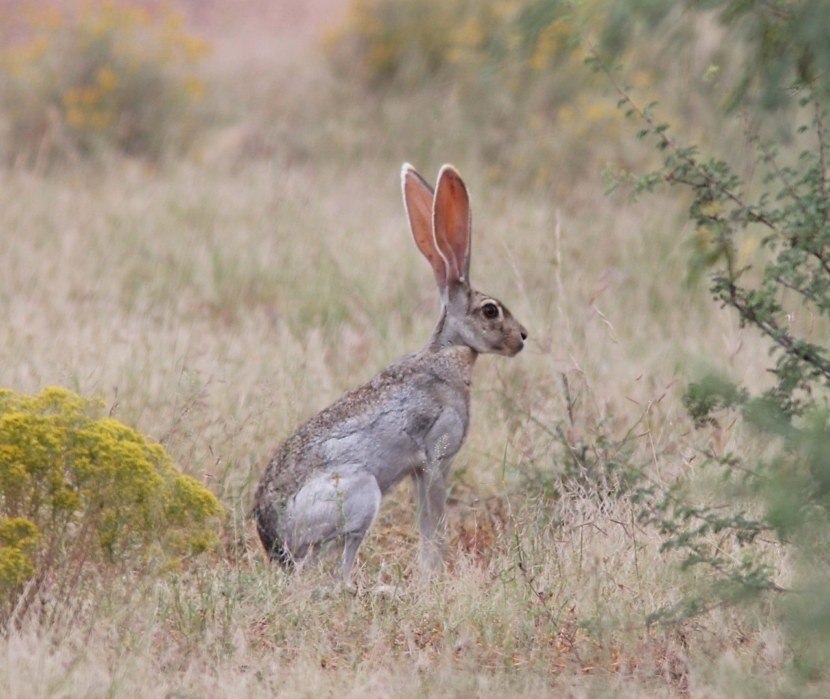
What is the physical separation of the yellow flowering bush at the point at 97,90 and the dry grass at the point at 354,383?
542 mm

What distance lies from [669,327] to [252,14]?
1328cm

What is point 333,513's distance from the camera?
5.29 m

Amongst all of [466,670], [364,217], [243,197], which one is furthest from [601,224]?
[466,670]

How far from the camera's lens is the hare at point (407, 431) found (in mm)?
5328

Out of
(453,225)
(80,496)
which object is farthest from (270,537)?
(453,225)

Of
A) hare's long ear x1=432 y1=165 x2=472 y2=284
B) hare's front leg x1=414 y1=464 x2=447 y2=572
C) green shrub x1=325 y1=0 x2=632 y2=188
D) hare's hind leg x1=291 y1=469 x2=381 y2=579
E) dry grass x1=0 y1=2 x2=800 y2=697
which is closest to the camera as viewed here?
dry grass x1=0 y1=2 x2=800 y2=697

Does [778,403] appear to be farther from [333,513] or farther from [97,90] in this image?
[97,90]

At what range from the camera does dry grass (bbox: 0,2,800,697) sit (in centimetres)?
444

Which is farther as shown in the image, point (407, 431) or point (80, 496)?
point (407, 431)

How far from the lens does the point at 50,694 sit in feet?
13.1

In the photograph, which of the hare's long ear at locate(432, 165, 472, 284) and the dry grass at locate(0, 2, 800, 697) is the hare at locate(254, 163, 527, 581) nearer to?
the hare's long ear at locate(432, 165, 472, 284)

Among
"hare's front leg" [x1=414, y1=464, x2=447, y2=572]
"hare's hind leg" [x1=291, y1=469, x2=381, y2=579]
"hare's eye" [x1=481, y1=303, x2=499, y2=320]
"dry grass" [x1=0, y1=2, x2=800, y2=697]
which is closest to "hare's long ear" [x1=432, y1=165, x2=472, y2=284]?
"hare's eye" [x1=481, y1=303, x2=499, y2=320]

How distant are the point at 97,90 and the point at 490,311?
23.1ft

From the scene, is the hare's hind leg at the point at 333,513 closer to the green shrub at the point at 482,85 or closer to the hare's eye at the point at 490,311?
the hare's eye at the point at 490,311
